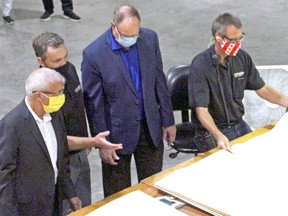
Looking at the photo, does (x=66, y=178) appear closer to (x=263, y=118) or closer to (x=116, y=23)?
(x=116, y=23)

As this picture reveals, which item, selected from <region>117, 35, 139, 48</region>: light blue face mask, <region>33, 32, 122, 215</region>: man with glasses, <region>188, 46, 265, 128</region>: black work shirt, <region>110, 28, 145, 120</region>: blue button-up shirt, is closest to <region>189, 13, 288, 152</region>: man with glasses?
<region>188, 46, 265, 128</region>: black work shirt

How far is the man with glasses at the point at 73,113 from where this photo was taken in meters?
3.25

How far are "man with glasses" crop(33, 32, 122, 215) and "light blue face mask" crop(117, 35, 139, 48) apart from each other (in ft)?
1.04

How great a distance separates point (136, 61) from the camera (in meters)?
3.53

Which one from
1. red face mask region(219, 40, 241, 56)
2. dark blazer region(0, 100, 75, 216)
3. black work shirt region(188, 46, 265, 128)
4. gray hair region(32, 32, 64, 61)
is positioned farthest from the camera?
black work shirt region(188, 46, 265, 128)

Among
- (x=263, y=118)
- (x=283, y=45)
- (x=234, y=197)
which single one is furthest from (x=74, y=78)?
(x=283, y=45)

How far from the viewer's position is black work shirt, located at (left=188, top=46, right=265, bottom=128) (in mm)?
3664

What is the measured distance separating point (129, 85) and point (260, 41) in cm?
429

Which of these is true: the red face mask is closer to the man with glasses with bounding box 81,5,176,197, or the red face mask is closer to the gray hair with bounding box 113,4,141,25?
the man with glasses with bounding box 81,5,176,197

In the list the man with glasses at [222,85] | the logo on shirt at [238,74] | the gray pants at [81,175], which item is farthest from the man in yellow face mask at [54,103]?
the logo on shirt at [238,74]

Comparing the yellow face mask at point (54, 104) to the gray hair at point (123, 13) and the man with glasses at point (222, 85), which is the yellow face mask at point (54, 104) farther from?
the man with glasses at point (222, 85)

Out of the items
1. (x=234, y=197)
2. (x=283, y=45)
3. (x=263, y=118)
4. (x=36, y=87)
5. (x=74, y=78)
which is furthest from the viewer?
(x=283, y=45)

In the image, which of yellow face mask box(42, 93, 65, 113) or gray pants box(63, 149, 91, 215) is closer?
yellow face mask box(42, 93, 65, 113)

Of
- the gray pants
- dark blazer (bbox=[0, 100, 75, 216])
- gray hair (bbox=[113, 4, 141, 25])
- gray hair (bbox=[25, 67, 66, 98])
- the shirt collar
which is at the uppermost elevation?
gray hair (bbox=[113, 4, 141, 25])
